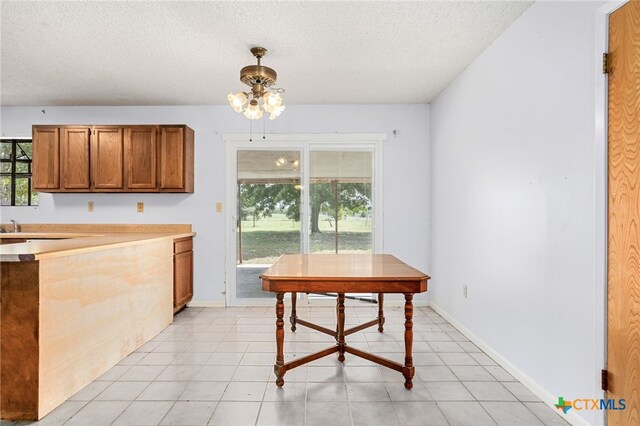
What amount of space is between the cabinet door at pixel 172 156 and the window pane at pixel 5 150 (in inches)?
87.6

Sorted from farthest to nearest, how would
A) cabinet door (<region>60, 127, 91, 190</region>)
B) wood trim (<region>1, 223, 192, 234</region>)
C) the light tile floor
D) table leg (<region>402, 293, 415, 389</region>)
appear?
wood trim (<region>1, 223, 192, 234</region>)
cabinet door (<region>60, 127, 91, 190</region>)
table leg (<region>402, 293, 415, 389</region>)
the light tile floor

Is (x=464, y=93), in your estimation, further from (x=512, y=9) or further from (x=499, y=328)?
(x=499, y=328)

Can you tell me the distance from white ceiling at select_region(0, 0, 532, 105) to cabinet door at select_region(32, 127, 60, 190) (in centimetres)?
46

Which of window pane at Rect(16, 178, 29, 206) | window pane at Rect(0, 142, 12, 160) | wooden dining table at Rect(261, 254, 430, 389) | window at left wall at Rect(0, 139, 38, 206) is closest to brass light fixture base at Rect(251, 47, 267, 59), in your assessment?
wooden dining table at Rect(261, 254, 430, 389)

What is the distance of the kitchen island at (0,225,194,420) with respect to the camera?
72.0 inches

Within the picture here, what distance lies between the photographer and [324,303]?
13.8 feet

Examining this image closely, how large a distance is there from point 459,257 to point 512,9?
6.99 feet

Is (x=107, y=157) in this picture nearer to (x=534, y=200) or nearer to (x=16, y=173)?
(x=16, y=173)

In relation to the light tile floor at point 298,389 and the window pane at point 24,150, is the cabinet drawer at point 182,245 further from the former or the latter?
the window pane at point 24,150

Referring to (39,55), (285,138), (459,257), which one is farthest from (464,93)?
→ (39,55)

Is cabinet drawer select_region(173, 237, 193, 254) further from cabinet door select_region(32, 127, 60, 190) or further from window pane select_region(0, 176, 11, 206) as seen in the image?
window pane select_region(0, 176, 11, 206)

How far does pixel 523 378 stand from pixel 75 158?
Answer: 4932 mm

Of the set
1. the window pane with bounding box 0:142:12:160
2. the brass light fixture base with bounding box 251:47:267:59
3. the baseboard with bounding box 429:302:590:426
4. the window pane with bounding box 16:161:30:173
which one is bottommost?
the baseboard with bounding box 429:302:590:426

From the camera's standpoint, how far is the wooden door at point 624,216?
1.47 m
